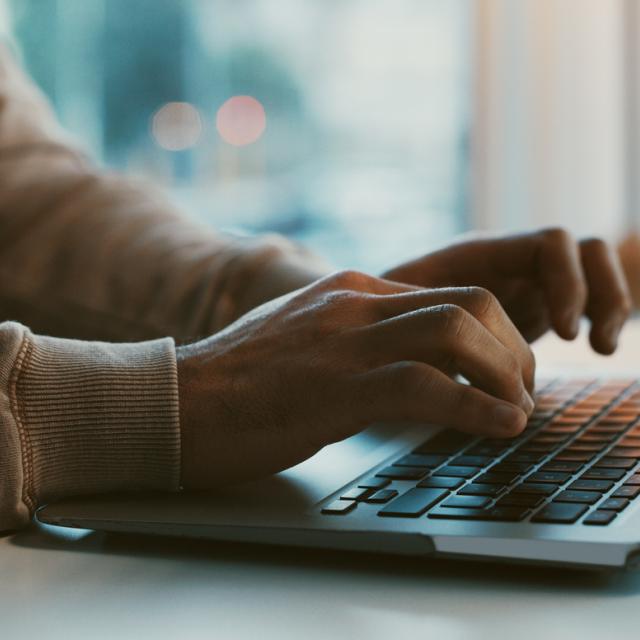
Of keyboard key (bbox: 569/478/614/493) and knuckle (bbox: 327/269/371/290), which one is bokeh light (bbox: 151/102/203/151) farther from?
keyboard key (bbox: 569/478/614/493)

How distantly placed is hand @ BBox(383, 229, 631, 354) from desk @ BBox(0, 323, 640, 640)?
0.43 meters

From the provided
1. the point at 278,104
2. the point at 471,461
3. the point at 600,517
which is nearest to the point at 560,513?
the point at 600,517

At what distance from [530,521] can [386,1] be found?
3.28 m

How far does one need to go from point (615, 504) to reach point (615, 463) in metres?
0.09

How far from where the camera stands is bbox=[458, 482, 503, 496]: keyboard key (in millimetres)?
506

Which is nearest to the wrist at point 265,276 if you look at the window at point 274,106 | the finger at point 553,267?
the finger at point 553,267

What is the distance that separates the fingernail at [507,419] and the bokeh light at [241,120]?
332 centimetres

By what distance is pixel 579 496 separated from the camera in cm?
49

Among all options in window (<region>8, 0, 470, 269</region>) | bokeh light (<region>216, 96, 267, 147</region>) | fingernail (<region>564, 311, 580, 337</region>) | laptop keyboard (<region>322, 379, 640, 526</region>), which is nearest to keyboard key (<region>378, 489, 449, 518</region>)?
laptop keyboard (<region>322, 379, 640, 526</region>)

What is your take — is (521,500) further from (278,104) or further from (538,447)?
(278,104)

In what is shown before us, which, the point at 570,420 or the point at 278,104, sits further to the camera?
the point at 278,104

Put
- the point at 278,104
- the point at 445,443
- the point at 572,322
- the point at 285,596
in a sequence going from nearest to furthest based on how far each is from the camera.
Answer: the point at 285,596 < the point at 445,443 < the point at 572,322 < the point at 278,104

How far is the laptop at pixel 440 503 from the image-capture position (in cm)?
44

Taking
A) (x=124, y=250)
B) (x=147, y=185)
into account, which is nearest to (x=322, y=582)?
(x=124, y=250)
